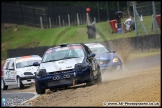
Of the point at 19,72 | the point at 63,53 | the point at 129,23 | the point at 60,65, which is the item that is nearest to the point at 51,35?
the point at 129,23

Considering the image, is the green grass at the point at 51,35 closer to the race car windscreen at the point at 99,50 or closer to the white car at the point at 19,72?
A: the race car windscreen at the point at 99,50

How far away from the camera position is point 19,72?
21.0 m

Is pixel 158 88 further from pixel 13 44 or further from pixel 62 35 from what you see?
pixel 13 44

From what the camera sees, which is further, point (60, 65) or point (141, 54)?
point (141, 54)

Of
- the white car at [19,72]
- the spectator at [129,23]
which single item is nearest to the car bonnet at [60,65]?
the white car at [19,72]

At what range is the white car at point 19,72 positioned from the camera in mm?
20688

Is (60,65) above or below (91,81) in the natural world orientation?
above

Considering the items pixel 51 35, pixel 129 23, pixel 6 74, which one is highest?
pixel 129 23

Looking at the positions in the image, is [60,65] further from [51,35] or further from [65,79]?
[51,35]

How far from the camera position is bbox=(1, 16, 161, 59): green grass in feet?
120

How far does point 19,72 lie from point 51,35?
2830 centimetres

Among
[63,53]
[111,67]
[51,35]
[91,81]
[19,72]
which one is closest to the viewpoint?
[91,81]

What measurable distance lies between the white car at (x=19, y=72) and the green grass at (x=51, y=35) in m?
9.62

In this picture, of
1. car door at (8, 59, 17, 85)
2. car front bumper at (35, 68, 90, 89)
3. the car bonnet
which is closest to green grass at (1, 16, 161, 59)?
car door at (8, 59, 17, 85)
